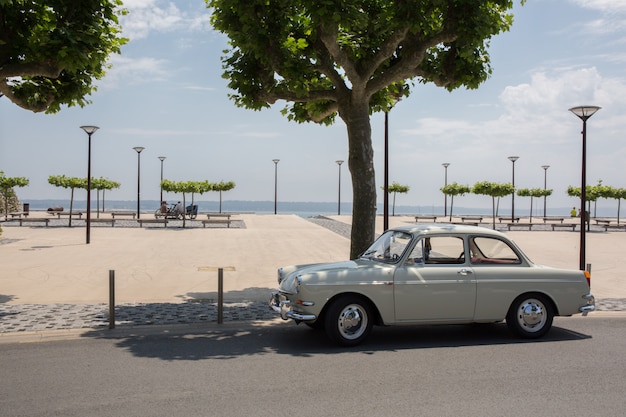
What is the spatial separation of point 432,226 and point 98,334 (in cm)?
501

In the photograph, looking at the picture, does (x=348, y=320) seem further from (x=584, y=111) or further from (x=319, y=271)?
(x=584, y=111)

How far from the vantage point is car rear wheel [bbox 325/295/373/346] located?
730 cm

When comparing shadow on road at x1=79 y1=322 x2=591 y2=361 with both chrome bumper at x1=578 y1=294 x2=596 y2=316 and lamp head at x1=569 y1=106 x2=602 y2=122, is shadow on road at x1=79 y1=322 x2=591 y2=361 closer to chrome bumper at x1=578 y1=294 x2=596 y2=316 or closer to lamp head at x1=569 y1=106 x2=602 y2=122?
chrome bumper at x1=578 y1=294 x2=596 y2=316

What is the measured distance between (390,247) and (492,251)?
146 centimetres

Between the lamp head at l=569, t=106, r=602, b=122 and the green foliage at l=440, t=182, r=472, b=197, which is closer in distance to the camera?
the lamp head at l=569, t=106, r=602, b=122

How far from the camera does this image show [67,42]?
32.0ft

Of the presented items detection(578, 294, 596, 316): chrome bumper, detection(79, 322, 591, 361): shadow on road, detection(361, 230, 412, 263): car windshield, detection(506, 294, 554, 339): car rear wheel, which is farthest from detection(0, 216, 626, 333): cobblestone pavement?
detection(506, 294, 554, 339): car rear wheel

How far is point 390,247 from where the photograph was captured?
8.13 metres

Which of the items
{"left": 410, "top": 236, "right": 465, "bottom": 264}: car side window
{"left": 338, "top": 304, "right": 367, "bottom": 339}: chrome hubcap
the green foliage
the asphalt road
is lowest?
the asphalt road

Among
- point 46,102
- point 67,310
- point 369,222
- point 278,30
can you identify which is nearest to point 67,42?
point 46,102

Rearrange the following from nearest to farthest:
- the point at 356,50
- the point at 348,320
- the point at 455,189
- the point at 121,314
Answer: the point at 348,320
the point at 121,314
the point at 356,50
the point at 455,189

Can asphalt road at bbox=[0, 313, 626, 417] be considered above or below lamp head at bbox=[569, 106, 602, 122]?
below

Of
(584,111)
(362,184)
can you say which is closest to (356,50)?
(362,184)

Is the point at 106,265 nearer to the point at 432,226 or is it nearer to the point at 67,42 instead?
the point at 67,42
